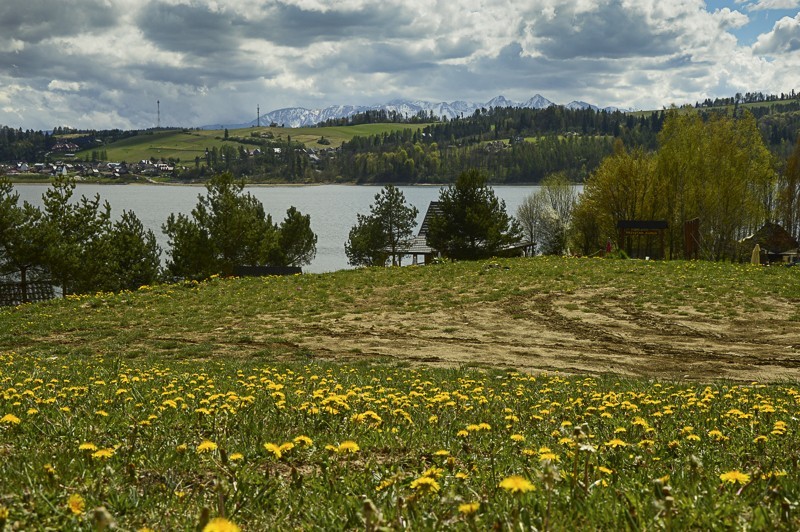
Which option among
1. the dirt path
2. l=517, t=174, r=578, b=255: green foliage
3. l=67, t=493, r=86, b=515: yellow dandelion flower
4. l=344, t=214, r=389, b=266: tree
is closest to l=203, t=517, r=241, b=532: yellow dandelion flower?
l=67, t=493, r=86, b=515: yellow dandelion flower

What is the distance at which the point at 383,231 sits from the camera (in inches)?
3506

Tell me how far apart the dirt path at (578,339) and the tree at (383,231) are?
60.7 metres

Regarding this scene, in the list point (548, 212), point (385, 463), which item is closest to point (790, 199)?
point (548, 212)

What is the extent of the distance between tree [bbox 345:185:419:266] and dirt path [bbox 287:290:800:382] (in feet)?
199

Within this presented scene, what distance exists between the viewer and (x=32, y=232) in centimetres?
4228

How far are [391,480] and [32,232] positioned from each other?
4572 cm

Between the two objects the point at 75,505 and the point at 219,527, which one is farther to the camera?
the point at 75,505

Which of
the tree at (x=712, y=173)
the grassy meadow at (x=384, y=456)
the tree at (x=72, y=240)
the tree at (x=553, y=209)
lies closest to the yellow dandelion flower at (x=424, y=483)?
the grassy meadow at (x=384, y=456)

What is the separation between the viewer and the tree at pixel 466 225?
187ft

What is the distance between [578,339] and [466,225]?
3855cm

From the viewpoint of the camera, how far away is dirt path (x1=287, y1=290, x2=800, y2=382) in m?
15.5

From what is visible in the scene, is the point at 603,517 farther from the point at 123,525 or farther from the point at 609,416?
the point at 609,416

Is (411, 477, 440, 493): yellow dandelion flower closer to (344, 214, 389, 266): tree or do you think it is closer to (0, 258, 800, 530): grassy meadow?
(0, 258, 800, 530): grassy meadow

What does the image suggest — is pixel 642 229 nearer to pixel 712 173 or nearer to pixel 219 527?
pixel 712 173
